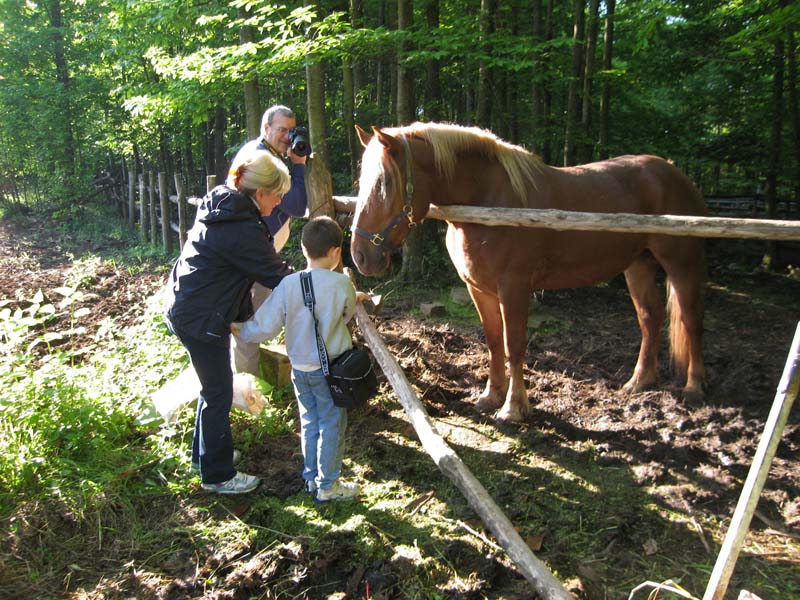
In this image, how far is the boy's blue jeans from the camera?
3020 millimetres

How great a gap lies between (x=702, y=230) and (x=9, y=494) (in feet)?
13.8

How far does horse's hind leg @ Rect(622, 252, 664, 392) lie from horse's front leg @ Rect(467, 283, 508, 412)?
4.08ft

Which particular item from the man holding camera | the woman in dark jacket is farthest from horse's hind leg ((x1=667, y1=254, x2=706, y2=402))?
the woman in dark jacket

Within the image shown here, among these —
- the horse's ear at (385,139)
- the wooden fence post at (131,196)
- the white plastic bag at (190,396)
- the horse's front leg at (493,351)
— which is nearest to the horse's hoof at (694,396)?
the horse's front leg at (493,351)

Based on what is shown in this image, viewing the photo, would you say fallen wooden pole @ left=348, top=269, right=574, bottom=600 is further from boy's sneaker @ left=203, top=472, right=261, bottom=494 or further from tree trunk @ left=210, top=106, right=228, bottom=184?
tree trunk @ left=210, top=106, right=228, bottom=184

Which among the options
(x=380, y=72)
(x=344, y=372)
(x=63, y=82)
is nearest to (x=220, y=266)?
(x=344, y=372)

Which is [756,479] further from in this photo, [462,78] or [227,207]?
[462,78]

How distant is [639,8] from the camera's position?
970 cm

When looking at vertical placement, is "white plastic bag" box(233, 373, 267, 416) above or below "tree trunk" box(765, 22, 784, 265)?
below

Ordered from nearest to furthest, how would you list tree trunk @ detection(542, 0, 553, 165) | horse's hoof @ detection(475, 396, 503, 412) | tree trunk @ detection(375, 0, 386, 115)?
horse's hoof @ detection(475, 396, 503, 412) < tree trunk @ detection(542, 0, 553, 165) < tree trunk @ detection(375, 0, 386, 115)

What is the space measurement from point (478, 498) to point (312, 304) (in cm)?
130

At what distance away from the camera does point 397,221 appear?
3523 mm

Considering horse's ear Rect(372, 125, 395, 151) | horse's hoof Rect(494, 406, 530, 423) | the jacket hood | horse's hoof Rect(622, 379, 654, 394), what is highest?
horse's ear Rect(372, 125, 395, 151)

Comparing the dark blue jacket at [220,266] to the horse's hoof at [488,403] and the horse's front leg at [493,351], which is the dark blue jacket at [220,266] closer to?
the horse's front leg at [493,351]
